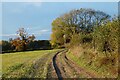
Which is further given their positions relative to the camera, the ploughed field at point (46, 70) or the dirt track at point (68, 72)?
the ploughed field at point (46, 70)

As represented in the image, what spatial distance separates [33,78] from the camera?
18.6 meters

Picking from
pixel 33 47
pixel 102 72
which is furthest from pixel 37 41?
pixel 102 72

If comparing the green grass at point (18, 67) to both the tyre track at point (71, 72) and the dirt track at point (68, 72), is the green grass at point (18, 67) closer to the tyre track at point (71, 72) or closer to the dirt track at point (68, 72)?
the dirt track at point (68, 72)

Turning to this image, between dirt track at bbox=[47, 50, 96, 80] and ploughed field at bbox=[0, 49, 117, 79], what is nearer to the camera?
dirt track at bbox=[47, 50, 96, 80]

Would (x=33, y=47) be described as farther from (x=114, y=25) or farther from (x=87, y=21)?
(x=114, y=25)

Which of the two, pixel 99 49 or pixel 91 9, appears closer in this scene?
pixel 99 49

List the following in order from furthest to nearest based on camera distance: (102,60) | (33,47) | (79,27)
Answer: (33,47), (79,27), (102,60)

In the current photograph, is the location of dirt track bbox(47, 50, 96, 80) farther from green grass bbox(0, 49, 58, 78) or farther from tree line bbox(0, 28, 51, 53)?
tree line bbox(0, 28, 51, 53)

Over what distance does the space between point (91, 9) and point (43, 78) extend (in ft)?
246

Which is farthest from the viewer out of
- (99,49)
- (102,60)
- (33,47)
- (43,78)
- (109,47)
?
(33,47)

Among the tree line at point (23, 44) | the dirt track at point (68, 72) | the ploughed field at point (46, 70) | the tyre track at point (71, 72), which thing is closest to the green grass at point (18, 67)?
the ploughed field at point (46, 70)

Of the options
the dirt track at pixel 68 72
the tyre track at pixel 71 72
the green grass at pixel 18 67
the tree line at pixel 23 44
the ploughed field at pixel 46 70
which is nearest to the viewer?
the tyre track at pixel 71 72

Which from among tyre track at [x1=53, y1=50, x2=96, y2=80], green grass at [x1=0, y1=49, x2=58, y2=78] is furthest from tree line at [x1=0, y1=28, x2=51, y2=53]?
tyre track at [x1=53, y1=50, x2=96, y2=80]

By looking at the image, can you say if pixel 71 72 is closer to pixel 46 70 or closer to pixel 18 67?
pixel 46 70
